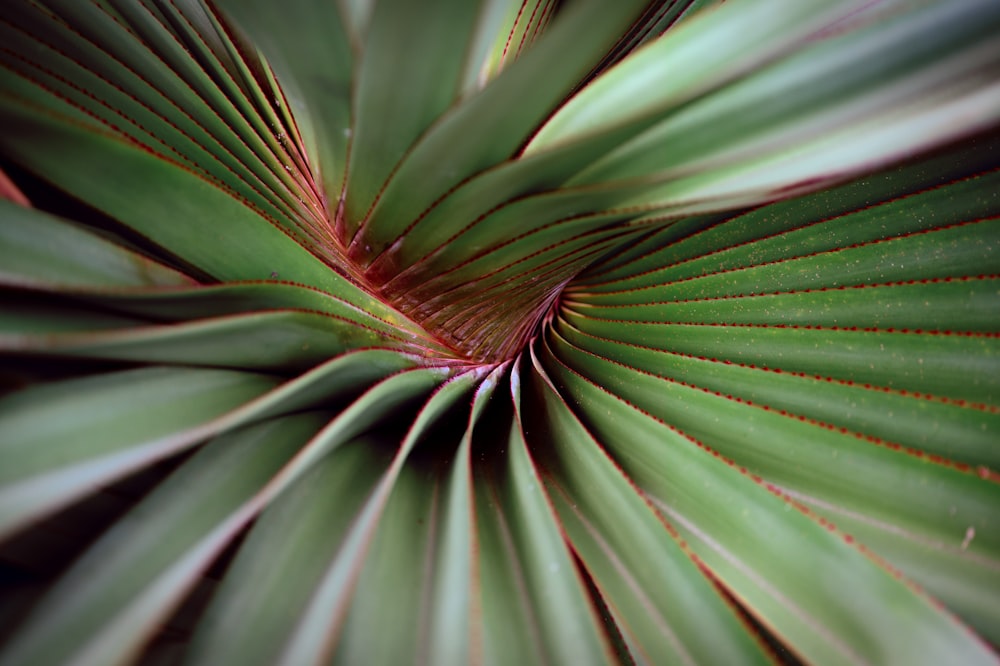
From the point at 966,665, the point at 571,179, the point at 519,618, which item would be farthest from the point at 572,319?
the point at 966,665

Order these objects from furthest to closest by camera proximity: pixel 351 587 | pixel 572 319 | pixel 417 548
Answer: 1. pixel 572 319
2. pixel 417 548
3. pixel 351 587

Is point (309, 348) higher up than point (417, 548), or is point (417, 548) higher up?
point (309, 348)

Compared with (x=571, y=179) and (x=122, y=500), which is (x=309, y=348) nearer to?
(x=122, y=500)

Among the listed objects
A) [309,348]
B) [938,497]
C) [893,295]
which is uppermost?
[893,295]

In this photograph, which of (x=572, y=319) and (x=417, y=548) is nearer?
(x=417, y=548)

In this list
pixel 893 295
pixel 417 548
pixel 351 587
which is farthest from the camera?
pixel 893 295

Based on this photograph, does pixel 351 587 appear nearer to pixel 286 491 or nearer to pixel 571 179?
pixel 286 491

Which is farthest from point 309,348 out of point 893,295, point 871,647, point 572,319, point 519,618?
point 893,295
